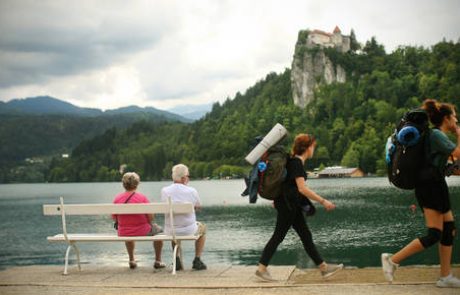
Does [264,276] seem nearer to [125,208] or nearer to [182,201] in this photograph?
[182,201]

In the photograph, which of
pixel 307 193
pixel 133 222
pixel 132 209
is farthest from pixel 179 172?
pixel 307 193

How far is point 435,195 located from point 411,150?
0.59 m

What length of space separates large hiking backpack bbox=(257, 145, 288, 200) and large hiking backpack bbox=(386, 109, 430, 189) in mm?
1429

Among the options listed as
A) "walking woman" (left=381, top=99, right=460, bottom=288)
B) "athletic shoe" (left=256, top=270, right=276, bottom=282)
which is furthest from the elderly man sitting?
"walking woman" (left=381, top=99, right=460, bottom=288)

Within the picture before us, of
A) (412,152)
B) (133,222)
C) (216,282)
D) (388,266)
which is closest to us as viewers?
(412,152)

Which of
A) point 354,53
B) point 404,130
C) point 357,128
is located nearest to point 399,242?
point 404,130

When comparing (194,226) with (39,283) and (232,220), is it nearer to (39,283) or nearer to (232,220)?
(39,283)

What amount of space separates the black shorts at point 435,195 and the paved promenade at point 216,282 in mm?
925

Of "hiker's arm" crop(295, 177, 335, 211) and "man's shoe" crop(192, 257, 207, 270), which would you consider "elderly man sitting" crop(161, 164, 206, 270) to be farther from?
"hiker's arm" crop(295, 177, 335, 211)

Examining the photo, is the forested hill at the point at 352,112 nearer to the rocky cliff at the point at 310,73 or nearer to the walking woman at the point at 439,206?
the rocky cliff at the point at 310,73

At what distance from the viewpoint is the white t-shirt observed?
9.50m

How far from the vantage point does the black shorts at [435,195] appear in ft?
23.3

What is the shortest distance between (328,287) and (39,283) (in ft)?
13.1

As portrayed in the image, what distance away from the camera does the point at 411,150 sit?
722 cm
